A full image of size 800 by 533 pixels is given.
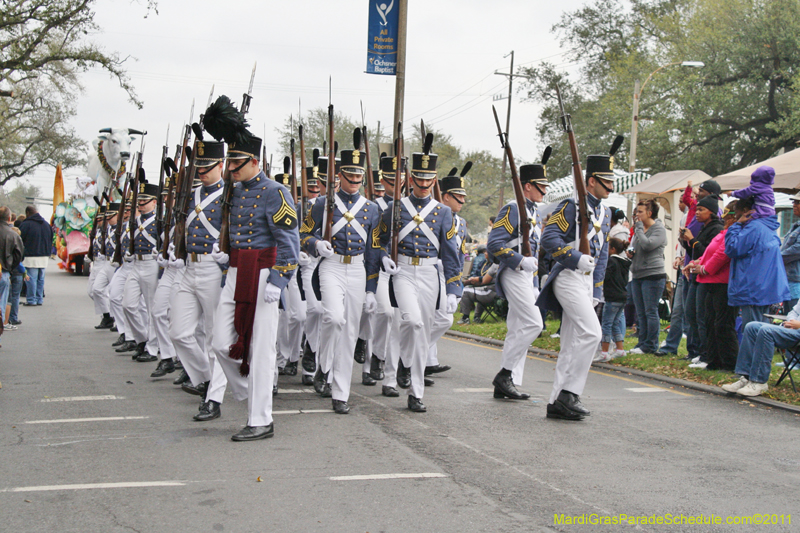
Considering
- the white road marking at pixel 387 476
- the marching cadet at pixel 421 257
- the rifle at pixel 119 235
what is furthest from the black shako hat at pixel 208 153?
the rifle at pixel 119 235

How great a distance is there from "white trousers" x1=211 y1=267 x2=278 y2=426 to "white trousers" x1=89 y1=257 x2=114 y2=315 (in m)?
8.17

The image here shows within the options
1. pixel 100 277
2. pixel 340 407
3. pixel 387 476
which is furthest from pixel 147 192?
pixel 387 476

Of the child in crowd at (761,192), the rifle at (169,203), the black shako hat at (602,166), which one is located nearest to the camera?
the black shako hat at (602,166)

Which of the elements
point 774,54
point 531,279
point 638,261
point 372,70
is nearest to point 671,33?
point 774,54

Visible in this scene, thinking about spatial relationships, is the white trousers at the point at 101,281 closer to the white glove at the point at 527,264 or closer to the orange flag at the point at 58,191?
the white glove at the point at 527,264

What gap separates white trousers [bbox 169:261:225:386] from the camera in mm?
7496

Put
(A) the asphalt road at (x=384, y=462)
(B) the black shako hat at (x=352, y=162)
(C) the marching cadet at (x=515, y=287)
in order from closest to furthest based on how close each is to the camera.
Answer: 1. (A) the asphalt road at (x=384, y=462)
2. (B) the black shako hat at (x=352, y=162)
3. (C) the marching cadet at (x=515, y=287)

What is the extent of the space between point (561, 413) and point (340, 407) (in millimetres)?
1972

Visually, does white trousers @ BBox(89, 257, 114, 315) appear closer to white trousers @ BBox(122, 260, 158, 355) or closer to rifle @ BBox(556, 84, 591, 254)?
white trousers @ BBox(122, 260, 158, 355)

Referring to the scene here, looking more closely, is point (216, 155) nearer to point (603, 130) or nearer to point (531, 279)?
point (531, 279)

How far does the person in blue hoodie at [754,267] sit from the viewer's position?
9.10 metres

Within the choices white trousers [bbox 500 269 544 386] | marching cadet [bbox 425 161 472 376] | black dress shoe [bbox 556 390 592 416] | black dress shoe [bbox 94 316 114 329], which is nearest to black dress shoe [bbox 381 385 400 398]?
marching cadet [bbox 425 161 472 376]

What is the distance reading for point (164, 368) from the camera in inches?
379

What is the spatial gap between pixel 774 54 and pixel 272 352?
29895 mm
